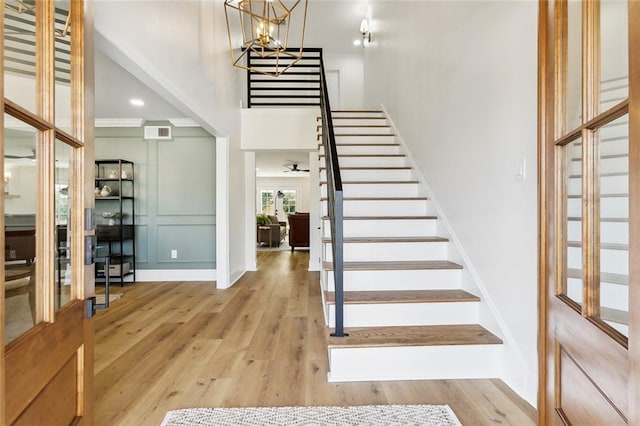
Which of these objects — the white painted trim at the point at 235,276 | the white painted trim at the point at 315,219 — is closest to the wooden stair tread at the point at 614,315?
the white painted trim at the point at 235,276

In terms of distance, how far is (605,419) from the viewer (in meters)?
0.69

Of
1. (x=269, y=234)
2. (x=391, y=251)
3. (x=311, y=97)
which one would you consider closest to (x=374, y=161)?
(x=391, y=251)

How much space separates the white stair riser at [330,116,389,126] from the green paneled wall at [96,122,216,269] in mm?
1978

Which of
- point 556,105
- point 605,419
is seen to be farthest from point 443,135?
point 605,419

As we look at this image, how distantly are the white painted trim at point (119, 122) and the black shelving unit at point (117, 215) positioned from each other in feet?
1.89

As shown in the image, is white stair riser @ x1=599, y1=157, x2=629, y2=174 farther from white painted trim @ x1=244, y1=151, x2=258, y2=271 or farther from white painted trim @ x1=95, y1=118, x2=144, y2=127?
white painted trim @ x1=95, y1=118, x2=144, y2=127

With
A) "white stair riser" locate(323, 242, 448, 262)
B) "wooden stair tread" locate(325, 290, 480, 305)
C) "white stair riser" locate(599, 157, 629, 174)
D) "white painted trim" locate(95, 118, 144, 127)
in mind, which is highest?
"white painted trim" locate(95, 118, 144, 127)

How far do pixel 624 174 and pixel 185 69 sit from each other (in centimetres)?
323

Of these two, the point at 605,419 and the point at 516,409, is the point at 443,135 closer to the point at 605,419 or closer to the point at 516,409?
the point at 516,409

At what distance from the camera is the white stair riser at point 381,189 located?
340 centimetres

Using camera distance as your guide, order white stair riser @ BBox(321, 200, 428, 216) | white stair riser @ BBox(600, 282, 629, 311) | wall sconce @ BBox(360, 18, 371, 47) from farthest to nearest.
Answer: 1. wall sconce @ BBox(360, 18, 371, 47)
2. white stair riser @ BBox(321, 200, 428, 216)
3. white stair riser @ BBox(600, 282, 629, 311)

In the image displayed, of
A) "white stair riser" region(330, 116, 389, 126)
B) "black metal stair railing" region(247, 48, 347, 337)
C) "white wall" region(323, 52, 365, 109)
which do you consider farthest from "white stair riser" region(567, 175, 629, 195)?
"white wall" region(323, 52, 365, 109)

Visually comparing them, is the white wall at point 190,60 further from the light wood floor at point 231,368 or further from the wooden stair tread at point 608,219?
the wooden stair tread at point 608,219

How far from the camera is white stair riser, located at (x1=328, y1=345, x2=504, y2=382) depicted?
1.91m
